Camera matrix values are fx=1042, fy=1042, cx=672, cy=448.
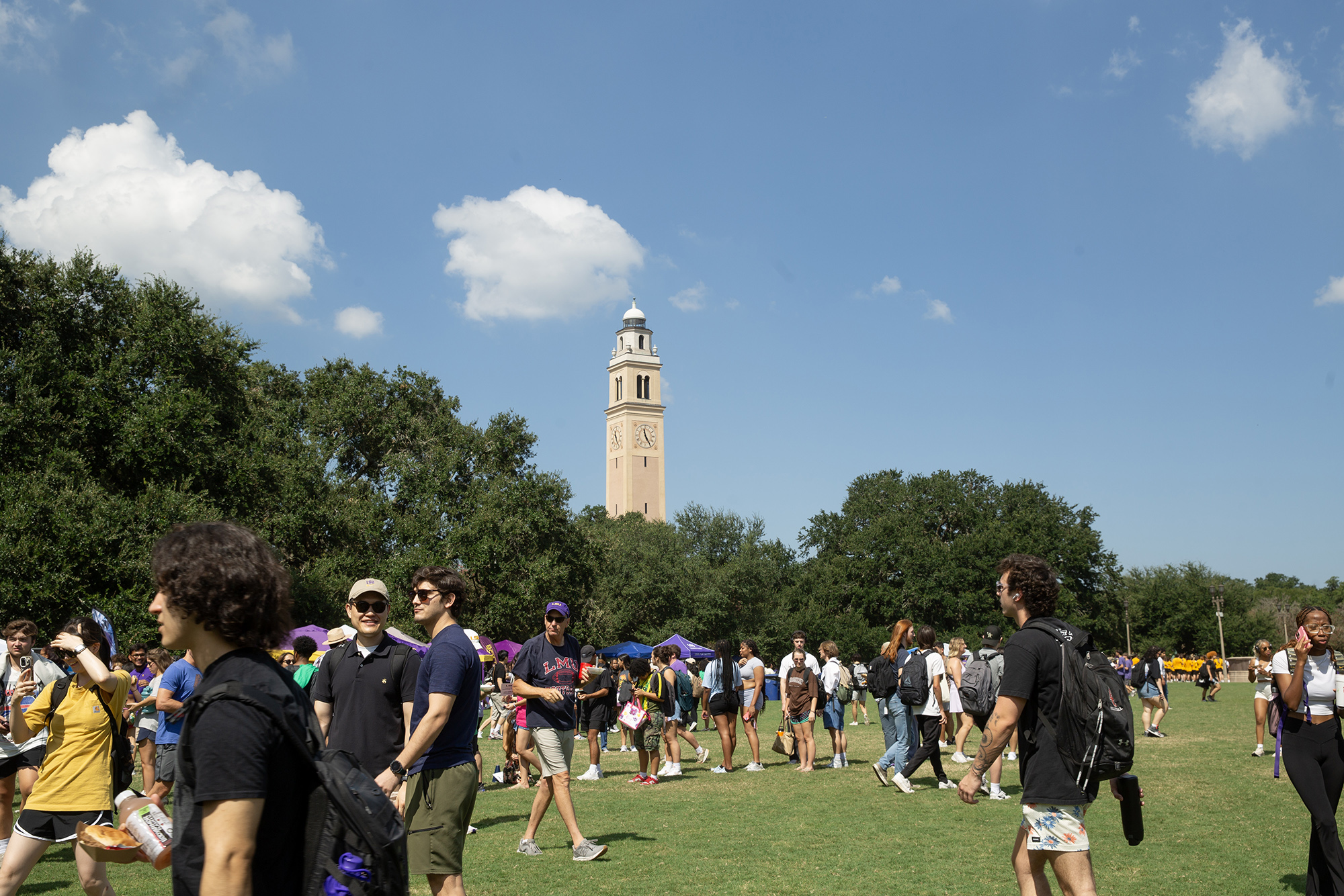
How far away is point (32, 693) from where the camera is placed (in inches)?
246

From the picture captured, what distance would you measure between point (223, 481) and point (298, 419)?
17266 millimetres

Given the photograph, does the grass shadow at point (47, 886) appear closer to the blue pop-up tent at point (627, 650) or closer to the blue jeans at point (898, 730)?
the blue jeans at point (898, 730)

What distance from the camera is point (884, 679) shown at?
13328 mm

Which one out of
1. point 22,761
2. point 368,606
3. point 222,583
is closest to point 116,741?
point 22,761

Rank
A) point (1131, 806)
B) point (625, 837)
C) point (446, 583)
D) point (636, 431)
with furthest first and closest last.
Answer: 1. point (636, 431)
2. point (625, 837)
3. point (446, 583)
4. point (1131, 806)

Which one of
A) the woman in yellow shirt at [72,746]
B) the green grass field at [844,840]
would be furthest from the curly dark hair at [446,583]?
the green grass field at [844,840]

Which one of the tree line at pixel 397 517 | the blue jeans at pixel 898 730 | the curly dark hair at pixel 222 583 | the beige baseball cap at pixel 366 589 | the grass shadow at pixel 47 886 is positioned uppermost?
the tree line at pixel 397 517

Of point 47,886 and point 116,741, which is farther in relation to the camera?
point 47,886

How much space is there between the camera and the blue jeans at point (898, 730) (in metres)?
12.9

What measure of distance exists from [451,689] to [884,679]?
30.8ft

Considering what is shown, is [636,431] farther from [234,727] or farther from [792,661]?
[234,727]

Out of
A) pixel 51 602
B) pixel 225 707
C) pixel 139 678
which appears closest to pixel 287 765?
pixel 225 707

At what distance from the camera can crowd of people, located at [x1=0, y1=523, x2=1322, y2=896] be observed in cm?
224

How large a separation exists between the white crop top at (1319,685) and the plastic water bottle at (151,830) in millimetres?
6331
